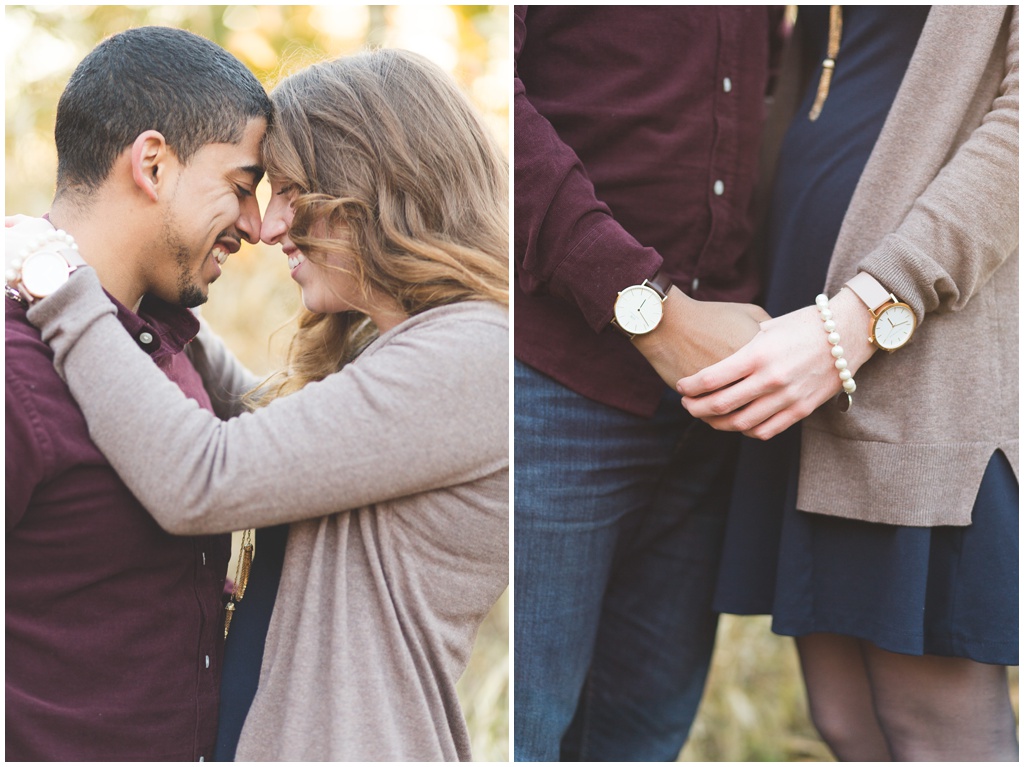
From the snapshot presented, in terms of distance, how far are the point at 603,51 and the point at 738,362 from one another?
0.56m

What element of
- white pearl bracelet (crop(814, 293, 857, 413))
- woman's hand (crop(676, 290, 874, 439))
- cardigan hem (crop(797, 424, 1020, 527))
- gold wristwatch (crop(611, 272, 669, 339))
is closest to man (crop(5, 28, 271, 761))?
gold wristwatch (crop(611, 272, 669, 339))

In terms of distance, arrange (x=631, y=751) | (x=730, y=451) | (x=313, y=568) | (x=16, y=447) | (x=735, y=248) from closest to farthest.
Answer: (x=16, y=447) → (x=313, y=568) → (x=735, y=248) → (x=730, y=451) → (x=631, y=751)

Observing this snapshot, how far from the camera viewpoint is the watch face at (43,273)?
1.18 metres

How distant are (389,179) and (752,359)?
0.61 meters

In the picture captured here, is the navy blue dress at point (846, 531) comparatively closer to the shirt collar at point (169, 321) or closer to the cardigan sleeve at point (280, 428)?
the cardigan sleeve at point (280, 428)

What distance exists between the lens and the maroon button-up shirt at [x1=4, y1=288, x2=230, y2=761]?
3.76 feet

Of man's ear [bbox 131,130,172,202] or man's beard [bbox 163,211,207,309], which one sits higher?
man's ear [bbox 131,130,172,202]

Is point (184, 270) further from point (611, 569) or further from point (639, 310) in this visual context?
point (611, 569)

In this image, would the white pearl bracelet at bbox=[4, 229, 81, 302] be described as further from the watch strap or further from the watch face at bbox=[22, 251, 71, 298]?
the watch strap

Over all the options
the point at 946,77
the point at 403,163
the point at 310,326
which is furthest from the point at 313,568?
the point at 946,77

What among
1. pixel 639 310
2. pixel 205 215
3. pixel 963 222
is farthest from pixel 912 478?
pixel 205 215

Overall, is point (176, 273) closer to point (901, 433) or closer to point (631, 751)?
point (901, 433)

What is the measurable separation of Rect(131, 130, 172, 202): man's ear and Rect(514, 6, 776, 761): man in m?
0.53

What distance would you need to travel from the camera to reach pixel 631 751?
5.93ft
